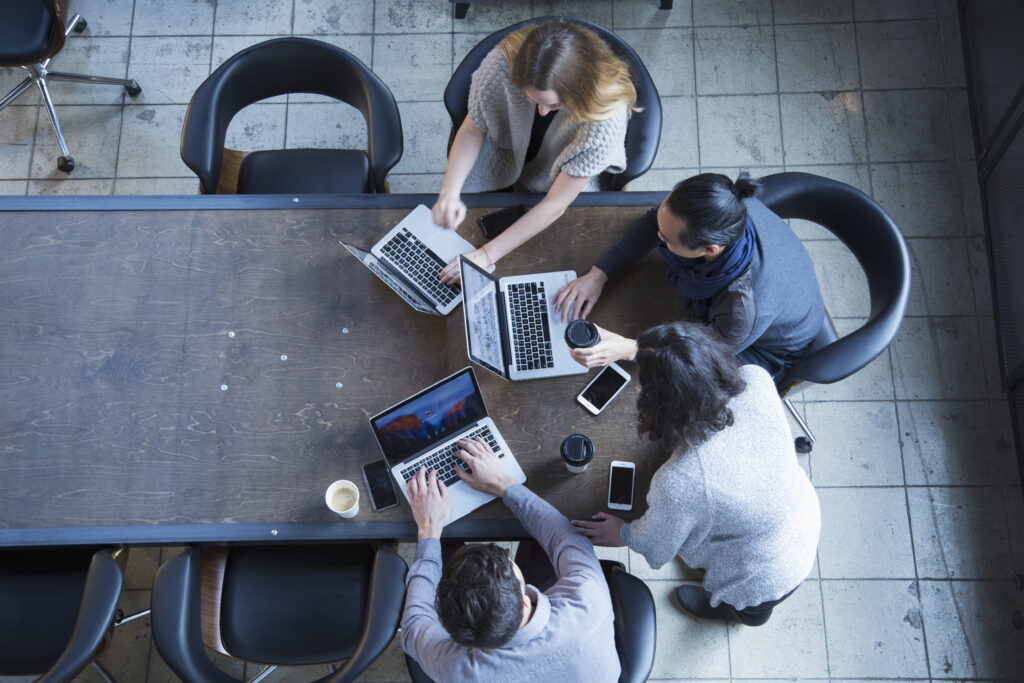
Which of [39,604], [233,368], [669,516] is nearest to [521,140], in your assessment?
[233,368]

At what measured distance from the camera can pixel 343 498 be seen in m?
1.87

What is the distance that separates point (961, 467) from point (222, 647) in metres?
2.62

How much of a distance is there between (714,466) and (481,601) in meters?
0.58

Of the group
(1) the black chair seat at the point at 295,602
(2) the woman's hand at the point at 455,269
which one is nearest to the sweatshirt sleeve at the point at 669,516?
(2) the woman's hand at the point at 455,269

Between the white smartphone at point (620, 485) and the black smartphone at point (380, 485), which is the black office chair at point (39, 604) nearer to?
the black smartphone at point (380, 485)

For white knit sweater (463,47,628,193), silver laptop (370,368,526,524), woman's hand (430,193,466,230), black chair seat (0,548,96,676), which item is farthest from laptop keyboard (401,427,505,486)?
black chair seat (0,548,96,676)

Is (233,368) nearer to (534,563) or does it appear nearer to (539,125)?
(534,563)

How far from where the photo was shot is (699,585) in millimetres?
2648

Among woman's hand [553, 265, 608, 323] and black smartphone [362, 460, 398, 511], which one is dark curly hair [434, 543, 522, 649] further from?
woman's hand [553, 265, 608, 323]

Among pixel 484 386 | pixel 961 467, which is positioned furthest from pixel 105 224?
pixel 961 467

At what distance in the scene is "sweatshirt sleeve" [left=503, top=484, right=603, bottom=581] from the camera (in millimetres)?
1757

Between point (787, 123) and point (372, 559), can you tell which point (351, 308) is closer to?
point (372, 559)

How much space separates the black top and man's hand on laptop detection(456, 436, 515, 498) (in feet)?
3.07

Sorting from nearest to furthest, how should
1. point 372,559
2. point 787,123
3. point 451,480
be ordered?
1. point 451,480
2. point 372,559
3. point 787,123
